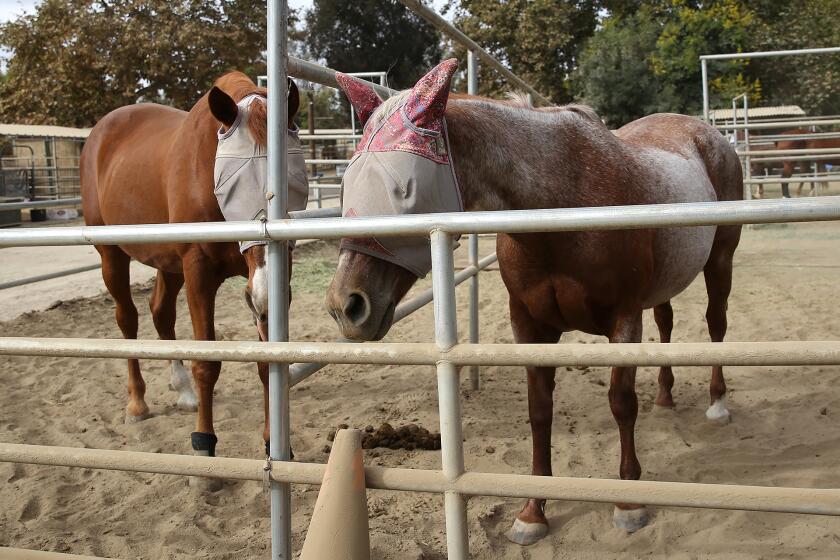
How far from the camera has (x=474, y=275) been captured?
12.9ft

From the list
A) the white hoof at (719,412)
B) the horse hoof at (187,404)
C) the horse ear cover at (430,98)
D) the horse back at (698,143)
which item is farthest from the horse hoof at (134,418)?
the white hoof at (719,412)

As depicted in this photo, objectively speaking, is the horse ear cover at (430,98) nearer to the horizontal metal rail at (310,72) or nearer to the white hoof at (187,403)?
the horizontal metal rail at (310,72)

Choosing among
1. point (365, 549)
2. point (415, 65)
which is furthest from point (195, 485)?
point (415, 65)

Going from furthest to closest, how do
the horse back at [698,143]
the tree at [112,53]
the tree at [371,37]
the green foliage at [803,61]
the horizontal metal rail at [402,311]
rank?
the tree at [371,37] → the green foliage at [803,61] → the tree at [112,53] → the horse back at [698,143] → the horizontal metal rail at [402,311]

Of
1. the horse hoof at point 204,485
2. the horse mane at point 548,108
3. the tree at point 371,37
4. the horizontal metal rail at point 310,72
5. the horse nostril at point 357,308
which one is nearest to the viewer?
the horse nostril at point 357,308

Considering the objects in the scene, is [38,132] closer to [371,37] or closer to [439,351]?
[439,351]

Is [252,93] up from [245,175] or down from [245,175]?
up

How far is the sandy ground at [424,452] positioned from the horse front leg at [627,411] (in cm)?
6

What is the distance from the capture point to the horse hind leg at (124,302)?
12.6ft

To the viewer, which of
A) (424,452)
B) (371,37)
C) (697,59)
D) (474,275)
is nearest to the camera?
(424,452)

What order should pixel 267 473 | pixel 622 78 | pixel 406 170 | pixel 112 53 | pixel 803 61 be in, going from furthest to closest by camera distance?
pixel 803 61 → pixel 622 78 → pixel 112 53 → pixel 406 170 → pixel 267 473

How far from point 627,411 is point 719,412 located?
1394 mm

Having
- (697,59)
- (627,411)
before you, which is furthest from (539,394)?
(697,59)

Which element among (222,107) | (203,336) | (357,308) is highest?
(222,107)
